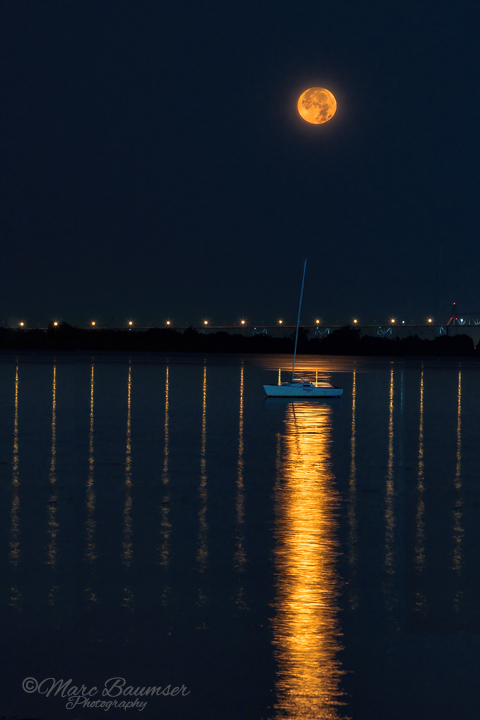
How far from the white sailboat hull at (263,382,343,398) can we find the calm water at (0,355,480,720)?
2055 cm

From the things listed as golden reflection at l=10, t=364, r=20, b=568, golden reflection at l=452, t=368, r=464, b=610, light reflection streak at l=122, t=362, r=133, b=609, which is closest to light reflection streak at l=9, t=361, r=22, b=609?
golden reflection at l=10, t=364, r=20, b=568

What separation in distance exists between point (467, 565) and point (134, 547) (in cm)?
427

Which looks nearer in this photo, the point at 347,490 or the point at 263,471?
the point at 347,490

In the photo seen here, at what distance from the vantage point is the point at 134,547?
11.0 metres

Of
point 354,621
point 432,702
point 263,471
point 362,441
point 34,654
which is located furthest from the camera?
point 362,441

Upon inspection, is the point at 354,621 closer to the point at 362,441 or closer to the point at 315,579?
the point at 315,579

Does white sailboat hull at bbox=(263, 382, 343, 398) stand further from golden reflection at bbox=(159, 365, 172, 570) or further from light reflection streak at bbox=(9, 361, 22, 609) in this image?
light reflection streak at bbox=(9, 361, 22, 609)

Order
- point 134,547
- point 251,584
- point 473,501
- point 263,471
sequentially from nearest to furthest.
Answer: point 251,584 → point 134,547 → point 473,501 → point 263,471

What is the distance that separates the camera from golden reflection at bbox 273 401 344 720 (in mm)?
6619

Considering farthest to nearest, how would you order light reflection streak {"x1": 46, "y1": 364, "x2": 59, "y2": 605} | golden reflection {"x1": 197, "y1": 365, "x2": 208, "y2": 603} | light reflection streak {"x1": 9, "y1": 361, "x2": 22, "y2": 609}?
golden reflection {"x1": 197, "y1": 365, "x2": 208, "y2": 603}, light reflection streak {"x1": 46, "y1": 364, "x2": 59, "y2": 605}, light reflection streak {"x1": 9, "y1": 361, "x2": 22, "y2": 609}

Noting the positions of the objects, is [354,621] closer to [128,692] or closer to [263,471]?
[128,692]

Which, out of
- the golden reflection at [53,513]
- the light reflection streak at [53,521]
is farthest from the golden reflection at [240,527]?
the golden reflection at [53,513]

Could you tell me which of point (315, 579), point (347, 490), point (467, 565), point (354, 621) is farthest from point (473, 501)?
point (354, 621)

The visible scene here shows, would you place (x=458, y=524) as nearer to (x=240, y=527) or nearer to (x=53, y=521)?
(x=240, y=527)
